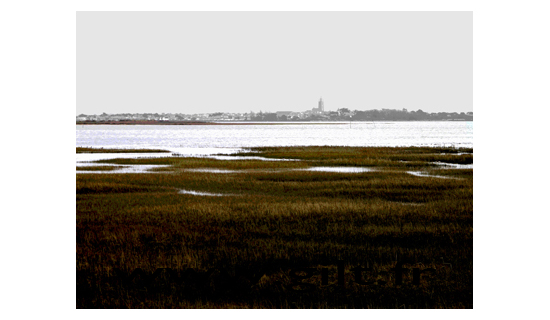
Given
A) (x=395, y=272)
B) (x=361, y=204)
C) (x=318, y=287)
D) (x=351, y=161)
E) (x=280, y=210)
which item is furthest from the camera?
(x=351, y=161)

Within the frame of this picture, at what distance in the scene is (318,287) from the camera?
11391 millimetres

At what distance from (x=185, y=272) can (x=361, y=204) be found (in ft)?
36.6

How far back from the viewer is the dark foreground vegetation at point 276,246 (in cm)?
1118

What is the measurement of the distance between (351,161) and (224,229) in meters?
28.8

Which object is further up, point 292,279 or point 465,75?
point 465,75

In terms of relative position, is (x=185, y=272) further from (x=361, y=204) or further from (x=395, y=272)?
(x=361, y=204)

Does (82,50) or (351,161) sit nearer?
(82,50)

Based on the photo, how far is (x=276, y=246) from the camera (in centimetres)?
1480

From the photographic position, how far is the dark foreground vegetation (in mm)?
11180
